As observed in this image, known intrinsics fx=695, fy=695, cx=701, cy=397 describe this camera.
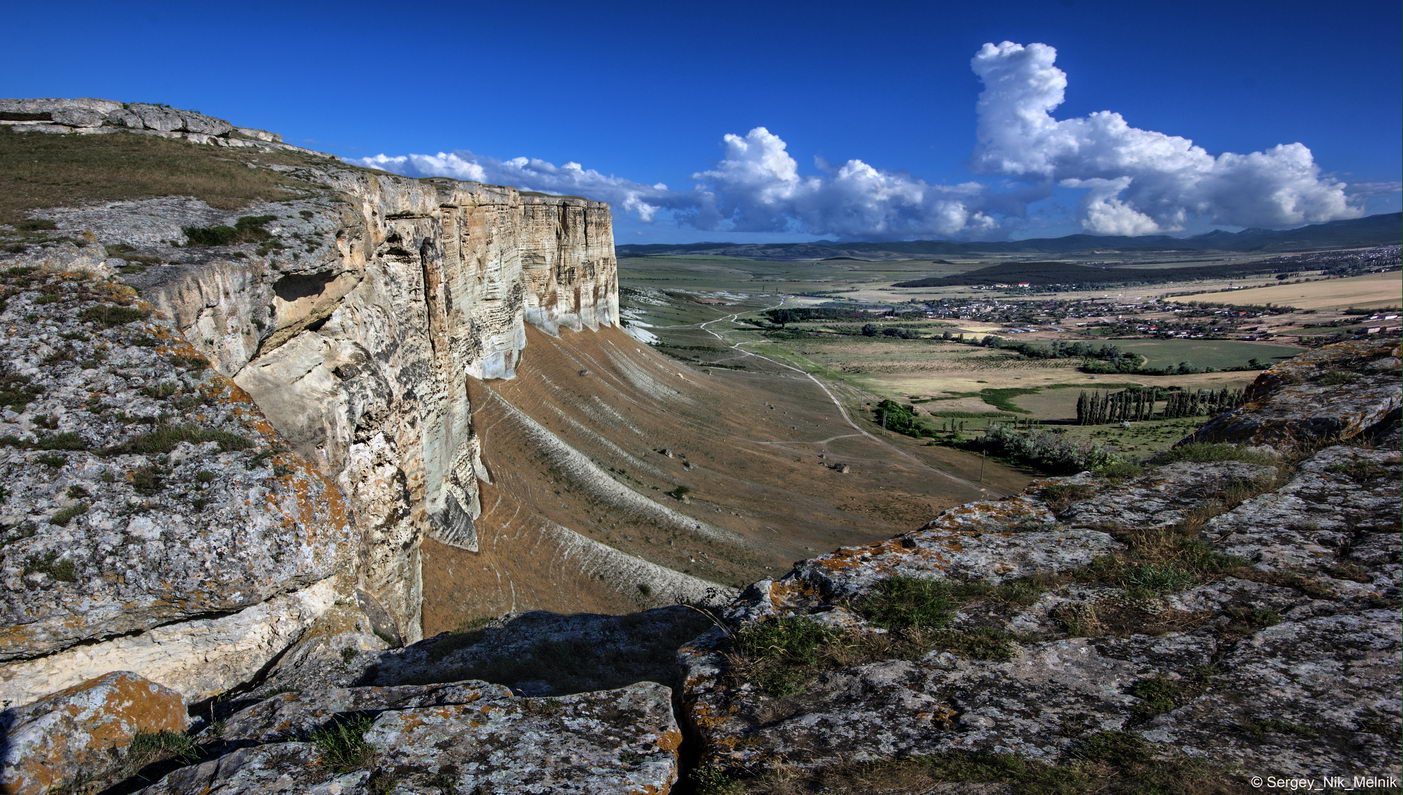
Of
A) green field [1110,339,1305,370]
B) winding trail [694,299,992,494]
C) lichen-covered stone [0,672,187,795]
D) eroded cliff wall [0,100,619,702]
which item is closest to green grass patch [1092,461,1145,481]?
eroded cliff wall [0,100,619,702]

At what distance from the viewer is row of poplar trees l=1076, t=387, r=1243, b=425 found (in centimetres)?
5616

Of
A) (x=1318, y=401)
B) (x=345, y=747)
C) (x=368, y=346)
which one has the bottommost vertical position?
(x=345, y=747)

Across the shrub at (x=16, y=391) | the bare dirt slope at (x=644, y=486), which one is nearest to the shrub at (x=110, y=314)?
the shrub at (x=16, y=391)

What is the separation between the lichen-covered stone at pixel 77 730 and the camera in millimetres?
3854

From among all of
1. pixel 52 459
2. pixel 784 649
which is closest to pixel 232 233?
pixel 52 459

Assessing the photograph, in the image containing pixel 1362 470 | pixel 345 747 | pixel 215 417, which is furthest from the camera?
pixel 215 417

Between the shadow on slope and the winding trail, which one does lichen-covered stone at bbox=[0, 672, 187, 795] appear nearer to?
the shadow on slope

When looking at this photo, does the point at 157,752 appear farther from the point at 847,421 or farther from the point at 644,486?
the point at 847,421

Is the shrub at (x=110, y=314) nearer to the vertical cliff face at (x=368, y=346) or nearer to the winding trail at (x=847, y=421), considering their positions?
the vertical cliff face at (x=368, y=346)

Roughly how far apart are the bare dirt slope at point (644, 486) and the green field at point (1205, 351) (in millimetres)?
53849

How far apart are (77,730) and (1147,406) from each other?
69053 mm

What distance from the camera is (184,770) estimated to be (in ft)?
12.0

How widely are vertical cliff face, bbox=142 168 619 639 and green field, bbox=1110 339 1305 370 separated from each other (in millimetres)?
84473

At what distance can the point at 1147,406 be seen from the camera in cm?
5916
